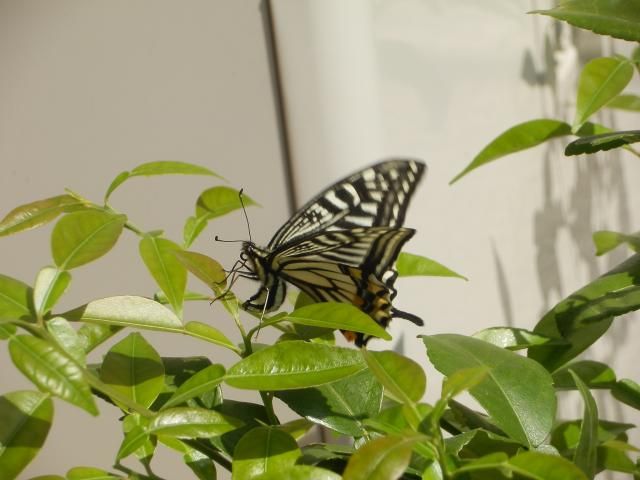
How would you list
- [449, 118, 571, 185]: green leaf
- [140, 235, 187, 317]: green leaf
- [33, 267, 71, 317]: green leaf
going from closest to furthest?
[33, 267, 71, 317]: green leaf
[140, 235, 187, 317]: green leaf
[449, 118, 571, 185]: green leaf

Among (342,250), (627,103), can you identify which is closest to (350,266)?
(342,250)

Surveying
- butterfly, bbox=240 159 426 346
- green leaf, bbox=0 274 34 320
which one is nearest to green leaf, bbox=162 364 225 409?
green leaf, bbox=0 274 34 320

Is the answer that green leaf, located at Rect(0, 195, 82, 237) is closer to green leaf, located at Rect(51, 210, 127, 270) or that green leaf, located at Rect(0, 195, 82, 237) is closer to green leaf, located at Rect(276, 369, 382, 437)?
green leaf, located at Rect(51, 210, 127, 270)

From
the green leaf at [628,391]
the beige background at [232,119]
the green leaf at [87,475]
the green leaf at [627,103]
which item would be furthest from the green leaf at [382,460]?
the green leaf at [627,103]

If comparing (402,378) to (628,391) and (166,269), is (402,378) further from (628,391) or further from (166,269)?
(628,391)

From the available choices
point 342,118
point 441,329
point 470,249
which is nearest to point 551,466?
point 342,118
